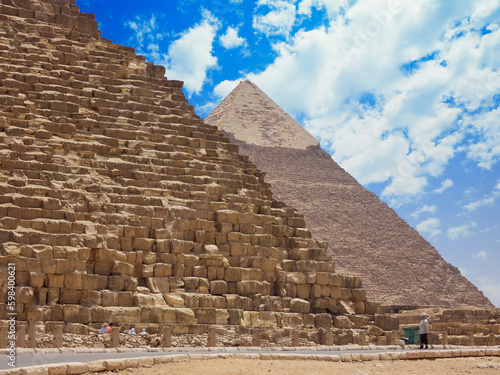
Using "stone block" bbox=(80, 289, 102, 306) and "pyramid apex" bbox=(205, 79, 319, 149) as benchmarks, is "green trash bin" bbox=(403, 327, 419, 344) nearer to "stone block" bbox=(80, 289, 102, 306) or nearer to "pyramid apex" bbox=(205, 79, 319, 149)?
"stone block" bbox=(80, 289, 102, 306)

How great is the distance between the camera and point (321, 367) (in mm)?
15008

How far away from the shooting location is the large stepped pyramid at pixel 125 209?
20.2 meters

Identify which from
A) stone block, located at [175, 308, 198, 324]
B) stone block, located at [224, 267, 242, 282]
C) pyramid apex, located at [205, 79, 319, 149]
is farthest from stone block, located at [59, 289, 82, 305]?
pyramid apex, located at [205, 79, 319, 149]

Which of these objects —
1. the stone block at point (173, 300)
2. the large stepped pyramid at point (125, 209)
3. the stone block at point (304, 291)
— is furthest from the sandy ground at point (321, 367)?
the stone block at point (304, 291)

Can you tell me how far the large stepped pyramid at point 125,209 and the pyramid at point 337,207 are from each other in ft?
267

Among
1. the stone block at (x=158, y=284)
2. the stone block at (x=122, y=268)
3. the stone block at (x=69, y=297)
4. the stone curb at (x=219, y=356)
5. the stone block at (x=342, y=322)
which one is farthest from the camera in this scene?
the stone block at (x=342, y=322)

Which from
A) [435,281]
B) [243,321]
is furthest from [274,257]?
[435,281]

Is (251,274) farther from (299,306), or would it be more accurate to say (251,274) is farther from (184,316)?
(184,316)

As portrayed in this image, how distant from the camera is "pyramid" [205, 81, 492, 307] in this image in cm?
11031

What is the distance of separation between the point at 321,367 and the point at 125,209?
27.2 feet

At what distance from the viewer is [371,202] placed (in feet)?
424

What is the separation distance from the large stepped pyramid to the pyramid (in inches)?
3201

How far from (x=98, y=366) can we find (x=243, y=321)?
8.29 metres

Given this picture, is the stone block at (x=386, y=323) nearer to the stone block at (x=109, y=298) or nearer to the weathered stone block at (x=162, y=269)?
the weathered stone block at (x=162, y=269)
